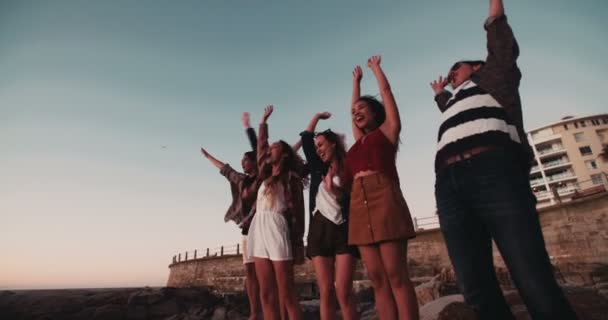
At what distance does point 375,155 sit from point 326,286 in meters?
1.20

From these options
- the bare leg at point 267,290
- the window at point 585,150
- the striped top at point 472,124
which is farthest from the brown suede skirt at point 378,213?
the window at point 585,150

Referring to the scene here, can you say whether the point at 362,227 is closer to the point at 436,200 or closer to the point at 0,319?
the point at 436,200

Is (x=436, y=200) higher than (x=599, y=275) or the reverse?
higher

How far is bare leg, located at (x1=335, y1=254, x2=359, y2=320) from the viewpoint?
2.31 m

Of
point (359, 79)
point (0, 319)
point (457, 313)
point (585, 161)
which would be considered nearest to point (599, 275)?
point (457, 313)

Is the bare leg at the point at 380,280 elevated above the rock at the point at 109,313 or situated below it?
above

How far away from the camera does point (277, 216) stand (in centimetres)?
289

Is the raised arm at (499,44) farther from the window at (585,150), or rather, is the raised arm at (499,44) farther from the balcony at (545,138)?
the window at (585,150)

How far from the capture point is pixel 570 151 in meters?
47.6

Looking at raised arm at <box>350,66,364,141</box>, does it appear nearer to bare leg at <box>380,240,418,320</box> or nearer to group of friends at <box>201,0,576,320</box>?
group of friends at <box>201,0,576,320</box>

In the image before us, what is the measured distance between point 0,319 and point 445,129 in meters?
10.8

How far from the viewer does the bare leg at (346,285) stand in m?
2.31

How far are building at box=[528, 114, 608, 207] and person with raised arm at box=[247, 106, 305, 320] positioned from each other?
57.0 metres

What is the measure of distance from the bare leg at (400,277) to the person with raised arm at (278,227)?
3.67 feet
